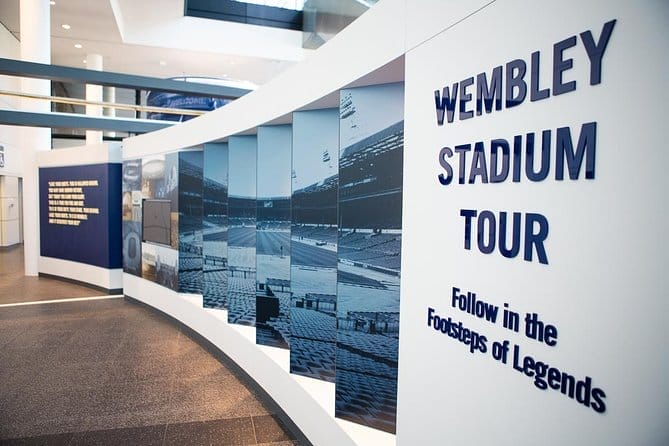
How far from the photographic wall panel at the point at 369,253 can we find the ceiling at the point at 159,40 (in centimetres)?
1194

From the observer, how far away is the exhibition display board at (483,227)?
3.80 feet

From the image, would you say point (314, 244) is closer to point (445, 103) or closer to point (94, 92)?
point (445, 103)

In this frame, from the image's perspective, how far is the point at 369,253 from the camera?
9.15 ft

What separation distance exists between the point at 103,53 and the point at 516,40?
1716 cm

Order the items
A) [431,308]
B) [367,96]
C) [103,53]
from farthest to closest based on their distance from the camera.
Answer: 1. [103,53]
2. [367,96]
3. [431,308]

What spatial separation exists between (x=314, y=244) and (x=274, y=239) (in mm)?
895

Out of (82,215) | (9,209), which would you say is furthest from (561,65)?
(9,209)

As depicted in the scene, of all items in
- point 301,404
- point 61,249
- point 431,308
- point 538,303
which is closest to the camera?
point 538,303

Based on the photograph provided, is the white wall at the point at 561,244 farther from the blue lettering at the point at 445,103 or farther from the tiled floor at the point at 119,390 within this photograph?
the tiled floor at the point at 119,390

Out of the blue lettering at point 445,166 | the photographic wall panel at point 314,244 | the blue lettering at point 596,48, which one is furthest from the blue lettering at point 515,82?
the photographic wall panel at point 314,244

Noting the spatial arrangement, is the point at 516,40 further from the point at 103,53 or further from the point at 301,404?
the point at 103,53

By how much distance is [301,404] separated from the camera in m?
3.37

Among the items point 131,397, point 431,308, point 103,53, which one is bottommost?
point 131,397

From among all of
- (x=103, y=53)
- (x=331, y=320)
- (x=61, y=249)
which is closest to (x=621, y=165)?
(x=331, y=320)
